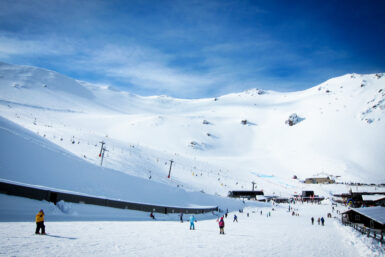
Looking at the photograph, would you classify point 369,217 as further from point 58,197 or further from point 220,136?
point 220,136

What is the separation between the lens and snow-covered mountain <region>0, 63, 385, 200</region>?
6391cm

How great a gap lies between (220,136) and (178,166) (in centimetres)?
6969

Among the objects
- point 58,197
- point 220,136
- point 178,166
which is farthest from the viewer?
point 220,136

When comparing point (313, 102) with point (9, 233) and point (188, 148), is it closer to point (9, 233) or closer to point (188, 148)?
→ point (188, 148)

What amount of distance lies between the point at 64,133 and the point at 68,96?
11905cm

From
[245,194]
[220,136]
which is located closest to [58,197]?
[245,194]

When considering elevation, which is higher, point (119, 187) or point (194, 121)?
point (194, 121)

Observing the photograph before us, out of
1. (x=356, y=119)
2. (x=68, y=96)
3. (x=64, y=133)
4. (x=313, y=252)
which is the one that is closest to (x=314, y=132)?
(x=356, y=119)

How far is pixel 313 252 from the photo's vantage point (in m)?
15.2

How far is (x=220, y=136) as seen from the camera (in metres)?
136

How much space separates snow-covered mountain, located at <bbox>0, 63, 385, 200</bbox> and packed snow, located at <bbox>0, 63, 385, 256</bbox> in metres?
0.58

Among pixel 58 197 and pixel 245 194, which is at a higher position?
pixel 245 194

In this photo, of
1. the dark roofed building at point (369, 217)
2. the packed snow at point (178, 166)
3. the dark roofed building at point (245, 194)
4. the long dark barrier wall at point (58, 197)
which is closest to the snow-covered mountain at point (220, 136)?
the packed snow at point (178, 166)

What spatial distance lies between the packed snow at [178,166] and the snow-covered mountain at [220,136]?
1.91 ft
